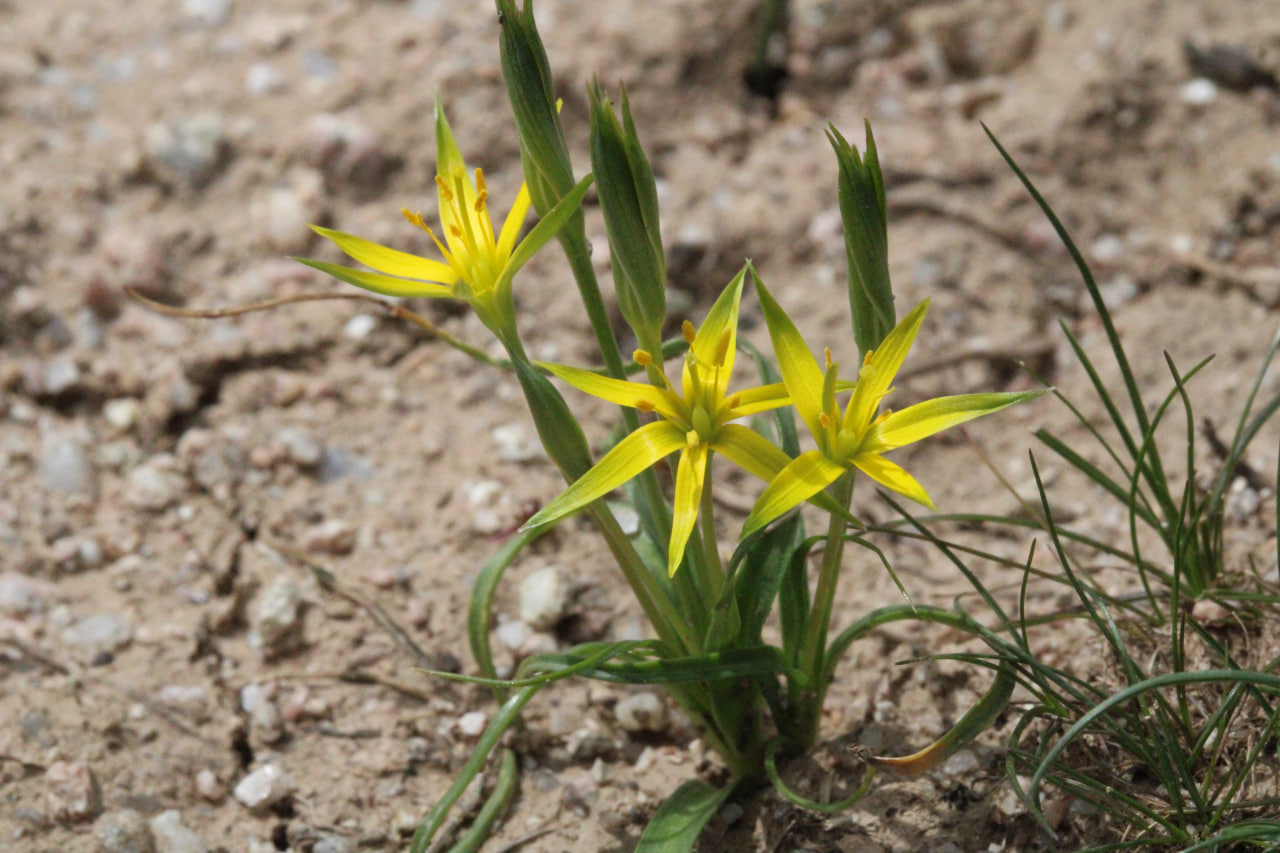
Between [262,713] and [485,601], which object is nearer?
[485,601]

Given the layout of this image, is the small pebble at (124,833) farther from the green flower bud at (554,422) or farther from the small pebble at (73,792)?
the green flower bud at (554,422)

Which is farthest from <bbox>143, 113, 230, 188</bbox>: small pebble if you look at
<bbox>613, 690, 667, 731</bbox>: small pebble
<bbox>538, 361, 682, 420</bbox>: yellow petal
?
<bbox>538, 361, 682, 420</bbox>: yellow petal

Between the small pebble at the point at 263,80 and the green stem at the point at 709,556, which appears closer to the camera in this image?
the green stem at the point at 709,556

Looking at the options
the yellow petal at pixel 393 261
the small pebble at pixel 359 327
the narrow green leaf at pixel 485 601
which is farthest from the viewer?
the small pebble at pixel 359 327

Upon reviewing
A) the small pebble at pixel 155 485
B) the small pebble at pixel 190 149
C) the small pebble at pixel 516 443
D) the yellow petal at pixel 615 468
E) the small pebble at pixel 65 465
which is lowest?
the small pebble at pixel 516 443

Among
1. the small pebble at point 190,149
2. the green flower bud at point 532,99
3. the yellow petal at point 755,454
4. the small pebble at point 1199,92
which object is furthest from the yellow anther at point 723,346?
the small pebble at point 1199,92

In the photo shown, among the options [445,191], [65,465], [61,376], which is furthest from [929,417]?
[61,376]

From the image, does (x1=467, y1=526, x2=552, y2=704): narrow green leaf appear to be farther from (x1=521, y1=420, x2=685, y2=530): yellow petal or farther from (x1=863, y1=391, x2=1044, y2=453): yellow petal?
(x1=863, y1=391, x2=1044, y2=453): yellow petal

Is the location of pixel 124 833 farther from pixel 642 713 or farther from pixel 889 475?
pixel 889 475
